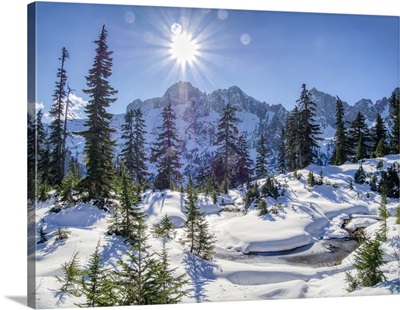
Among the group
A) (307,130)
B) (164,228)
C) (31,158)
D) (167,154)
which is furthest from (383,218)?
(31,158)

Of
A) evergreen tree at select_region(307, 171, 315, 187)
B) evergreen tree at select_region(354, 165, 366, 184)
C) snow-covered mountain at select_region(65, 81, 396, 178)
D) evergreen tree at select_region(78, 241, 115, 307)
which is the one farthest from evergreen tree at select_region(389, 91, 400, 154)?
evergreen tree at select_region(78, 241, 115, 307)

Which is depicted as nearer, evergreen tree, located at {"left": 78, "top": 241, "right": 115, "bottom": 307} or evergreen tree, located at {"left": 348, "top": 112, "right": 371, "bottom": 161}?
evergreen tree, located at {"left": 78, "top": 241, "right": 115, "bottom": 307}

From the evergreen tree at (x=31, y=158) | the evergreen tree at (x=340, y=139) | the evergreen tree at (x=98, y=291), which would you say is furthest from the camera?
the evergreen tree at (x=340, y=139)

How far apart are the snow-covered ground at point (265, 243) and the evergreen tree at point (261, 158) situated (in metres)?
0.40

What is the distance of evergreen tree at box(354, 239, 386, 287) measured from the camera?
9.69m

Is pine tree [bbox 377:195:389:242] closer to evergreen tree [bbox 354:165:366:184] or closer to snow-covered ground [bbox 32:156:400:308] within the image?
snow-covered ground [bbox 32:156:400:308]

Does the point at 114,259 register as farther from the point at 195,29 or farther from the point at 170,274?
the point at 195,29

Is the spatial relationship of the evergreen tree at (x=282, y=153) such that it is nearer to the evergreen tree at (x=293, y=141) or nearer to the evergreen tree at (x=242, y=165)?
the evergreen tree at (x=293, y=141)

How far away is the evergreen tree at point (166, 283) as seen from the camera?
8.06 meters

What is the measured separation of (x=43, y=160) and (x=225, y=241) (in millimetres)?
4055

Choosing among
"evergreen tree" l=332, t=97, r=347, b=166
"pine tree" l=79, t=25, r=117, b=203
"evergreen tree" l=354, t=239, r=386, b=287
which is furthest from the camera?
"evergreen tree" l=332, t=97, r=347, b=166

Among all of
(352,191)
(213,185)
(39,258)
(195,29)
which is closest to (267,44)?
(195,29)

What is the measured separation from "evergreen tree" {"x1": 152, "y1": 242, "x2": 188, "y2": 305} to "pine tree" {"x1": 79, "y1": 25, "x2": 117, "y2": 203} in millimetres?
1806

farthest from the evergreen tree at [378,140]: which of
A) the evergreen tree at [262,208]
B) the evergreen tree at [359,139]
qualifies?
the evergreen tree at [262,208]
